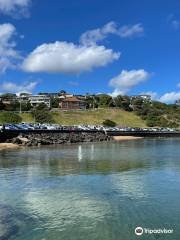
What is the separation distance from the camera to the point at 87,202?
32500 mm

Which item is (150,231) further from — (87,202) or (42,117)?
(42,117)

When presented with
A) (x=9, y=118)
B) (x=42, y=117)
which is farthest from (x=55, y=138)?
(x=42, y=117)

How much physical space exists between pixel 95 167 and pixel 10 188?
17969 mm

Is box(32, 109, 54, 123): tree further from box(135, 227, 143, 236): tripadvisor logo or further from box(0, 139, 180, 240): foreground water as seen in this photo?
box(135, 227, 143, 236): tripadvisor logo

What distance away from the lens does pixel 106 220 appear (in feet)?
89.7

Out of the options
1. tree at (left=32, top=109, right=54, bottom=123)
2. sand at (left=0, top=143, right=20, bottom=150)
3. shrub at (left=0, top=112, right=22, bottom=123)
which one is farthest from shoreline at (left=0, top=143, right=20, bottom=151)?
tree at (left=32, top=109, right=54, bottom=123)

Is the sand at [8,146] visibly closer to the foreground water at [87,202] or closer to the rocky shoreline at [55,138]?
the rocky shoreline at [55,138]

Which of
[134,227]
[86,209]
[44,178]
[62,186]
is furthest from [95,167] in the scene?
[134,227]

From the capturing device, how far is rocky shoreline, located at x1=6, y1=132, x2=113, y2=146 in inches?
3996

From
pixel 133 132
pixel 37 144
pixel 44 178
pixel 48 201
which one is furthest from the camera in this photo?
pixel 133 132

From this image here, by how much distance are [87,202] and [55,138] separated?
83.8 meters

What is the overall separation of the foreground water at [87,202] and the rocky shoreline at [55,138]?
48904 mm

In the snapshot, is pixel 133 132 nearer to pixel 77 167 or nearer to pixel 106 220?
pixel 77 167

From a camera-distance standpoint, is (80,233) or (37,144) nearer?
(80,233)
